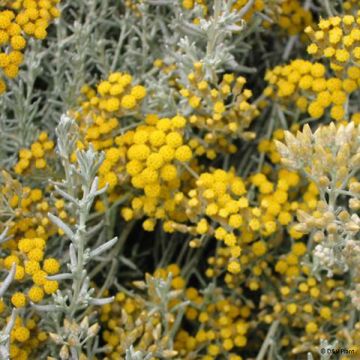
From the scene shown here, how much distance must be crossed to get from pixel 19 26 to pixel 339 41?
0.82 m

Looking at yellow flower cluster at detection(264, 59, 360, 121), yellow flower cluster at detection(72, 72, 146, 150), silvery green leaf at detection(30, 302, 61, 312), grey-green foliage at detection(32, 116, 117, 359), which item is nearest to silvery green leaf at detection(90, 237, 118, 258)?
grey-green foliage at detection(32, 116, 117, 359)

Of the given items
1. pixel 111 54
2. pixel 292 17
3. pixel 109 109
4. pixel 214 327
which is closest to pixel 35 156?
pixel 109 109

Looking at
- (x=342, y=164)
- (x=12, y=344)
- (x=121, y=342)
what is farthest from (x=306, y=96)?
(x=12, y=344)

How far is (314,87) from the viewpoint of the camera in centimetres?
205

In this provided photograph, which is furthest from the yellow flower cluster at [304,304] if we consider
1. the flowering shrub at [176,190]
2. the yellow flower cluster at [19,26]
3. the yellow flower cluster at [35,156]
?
the yellow flower cluster at [19,26]

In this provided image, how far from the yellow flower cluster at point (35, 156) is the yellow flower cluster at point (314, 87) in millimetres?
649

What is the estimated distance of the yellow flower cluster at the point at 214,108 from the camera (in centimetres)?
197

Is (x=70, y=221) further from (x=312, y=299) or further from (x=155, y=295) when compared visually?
(x=312, y=299)

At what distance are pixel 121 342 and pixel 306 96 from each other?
85 centimetres

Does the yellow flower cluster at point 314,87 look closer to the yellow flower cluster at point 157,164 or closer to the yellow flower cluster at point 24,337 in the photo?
the yellow flower cluster at point 157,164

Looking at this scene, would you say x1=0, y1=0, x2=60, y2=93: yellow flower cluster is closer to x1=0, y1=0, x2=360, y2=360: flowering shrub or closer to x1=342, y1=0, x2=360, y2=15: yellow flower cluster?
x1=0, y1=0, x2=360, y2=360: flowering shrub

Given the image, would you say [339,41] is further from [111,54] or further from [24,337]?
[24,337]

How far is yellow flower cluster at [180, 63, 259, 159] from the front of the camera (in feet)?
6.46

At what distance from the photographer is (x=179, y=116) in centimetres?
197
